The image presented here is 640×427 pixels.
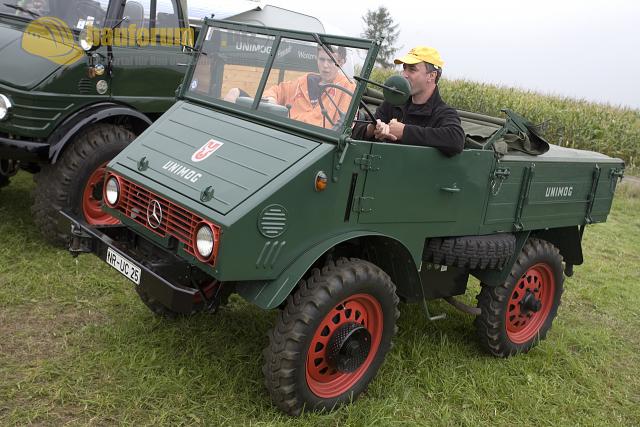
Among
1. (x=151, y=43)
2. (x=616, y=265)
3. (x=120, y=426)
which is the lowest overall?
(x=120, y=426)

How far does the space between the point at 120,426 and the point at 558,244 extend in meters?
3.61

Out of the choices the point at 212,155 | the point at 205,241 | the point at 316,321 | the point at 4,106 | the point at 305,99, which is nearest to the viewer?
the point at 205,241

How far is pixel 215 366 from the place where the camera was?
3904 millimetres

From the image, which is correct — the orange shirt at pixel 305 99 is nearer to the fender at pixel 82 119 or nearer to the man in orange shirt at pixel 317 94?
the man in orange shirt at pixel 317 94

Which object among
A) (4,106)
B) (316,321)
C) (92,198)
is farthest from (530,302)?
(4,106)

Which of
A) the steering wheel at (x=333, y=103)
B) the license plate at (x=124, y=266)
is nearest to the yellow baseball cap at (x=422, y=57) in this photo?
the steering wheel at (x=333, y=103)

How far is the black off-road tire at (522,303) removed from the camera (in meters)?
4.53

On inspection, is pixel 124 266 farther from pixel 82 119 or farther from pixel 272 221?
pixel 82 119

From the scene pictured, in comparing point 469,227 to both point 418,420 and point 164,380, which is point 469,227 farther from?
point 164,380

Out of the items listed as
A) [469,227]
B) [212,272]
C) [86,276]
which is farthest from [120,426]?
[469,227]

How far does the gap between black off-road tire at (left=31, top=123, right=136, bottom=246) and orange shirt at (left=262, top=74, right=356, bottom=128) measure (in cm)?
232

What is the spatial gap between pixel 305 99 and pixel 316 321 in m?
1.25

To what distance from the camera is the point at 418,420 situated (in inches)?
147

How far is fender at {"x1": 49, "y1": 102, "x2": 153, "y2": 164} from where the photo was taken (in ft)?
17.3
